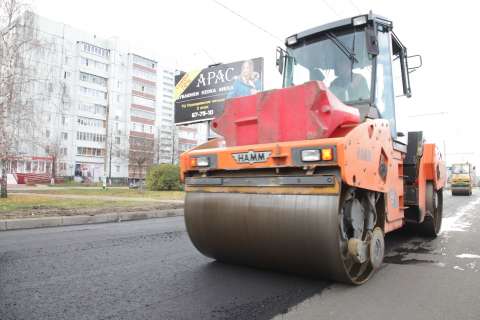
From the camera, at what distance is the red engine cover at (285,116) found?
373 cm

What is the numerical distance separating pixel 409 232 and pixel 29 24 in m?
20.4

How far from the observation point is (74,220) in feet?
32.8

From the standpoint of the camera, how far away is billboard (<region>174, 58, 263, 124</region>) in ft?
65.3

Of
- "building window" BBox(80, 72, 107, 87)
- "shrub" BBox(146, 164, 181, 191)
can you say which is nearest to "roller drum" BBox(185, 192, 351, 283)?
"shrub" BBox(146, 164, 181, 191)

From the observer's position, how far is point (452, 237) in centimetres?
749

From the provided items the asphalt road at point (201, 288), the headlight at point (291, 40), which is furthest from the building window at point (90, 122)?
the headlight at point (291, 40)

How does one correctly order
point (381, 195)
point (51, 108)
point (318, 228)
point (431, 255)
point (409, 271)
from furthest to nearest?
point (51, 108), point (431, 255), point (409, 271), point (381, 195), point (318, 228)

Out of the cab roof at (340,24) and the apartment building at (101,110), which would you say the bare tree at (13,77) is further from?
the apartment building at (101,110)

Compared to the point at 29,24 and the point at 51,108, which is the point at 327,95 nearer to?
the point at 29,24

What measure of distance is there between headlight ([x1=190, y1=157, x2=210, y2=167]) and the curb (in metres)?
6.33

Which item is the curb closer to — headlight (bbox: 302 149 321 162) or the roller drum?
the roller drum

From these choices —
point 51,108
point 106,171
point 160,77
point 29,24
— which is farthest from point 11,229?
point 160,77

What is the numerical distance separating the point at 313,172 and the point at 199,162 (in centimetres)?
A: 135

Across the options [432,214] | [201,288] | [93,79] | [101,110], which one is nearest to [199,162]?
[201,288]
